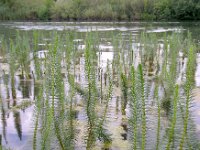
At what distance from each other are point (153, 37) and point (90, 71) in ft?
23.3

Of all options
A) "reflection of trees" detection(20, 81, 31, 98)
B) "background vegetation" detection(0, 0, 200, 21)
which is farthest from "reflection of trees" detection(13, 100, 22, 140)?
"background vegetation" detection(0, 0, 200, 21)

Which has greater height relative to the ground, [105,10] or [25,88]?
[105,10]

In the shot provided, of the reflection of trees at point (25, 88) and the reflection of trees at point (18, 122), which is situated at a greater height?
the reflection of trees at point (25, 88)

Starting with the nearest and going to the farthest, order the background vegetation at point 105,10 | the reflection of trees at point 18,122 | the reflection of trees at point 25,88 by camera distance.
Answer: the reflection of trees at point 18,122, the reflection of trees at point 25,88, the background vegetation at point 105,10

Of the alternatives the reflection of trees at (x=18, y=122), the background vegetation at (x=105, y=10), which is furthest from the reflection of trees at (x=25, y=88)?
the background vegetation at (x=105, y=10)

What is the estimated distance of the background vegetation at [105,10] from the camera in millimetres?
38594

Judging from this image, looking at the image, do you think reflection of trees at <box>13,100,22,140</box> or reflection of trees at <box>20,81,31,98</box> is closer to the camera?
reflection of trees at <box>13,100,22,140</box>

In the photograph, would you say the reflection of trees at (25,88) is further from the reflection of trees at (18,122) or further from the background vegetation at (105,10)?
the background vegetation at (105,10)

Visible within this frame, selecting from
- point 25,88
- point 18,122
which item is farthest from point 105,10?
point 18,122

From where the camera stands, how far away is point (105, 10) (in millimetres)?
41188

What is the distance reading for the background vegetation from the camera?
1519 inches

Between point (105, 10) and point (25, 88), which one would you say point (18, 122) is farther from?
point (105, 10)

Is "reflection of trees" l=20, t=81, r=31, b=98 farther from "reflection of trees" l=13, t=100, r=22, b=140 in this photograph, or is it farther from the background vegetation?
the background vegetation

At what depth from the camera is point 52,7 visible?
45125 millimetres
